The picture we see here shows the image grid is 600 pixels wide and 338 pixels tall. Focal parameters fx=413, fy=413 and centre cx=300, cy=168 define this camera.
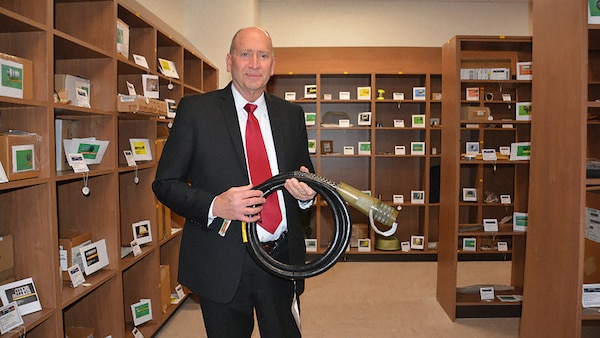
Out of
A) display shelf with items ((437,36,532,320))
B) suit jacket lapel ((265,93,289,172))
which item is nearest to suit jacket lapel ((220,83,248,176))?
suit jacket lapel ((265,93,289,172))

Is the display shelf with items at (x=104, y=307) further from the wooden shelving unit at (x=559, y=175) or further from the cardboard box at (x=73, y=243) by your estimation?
the wooden shelving unit at (x=559, y=175)

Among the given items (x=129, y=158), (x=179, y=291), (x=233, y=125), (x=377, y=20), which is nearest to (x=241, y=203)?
(x=233, y=125)

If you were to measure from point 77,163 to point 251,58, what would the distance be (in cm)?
124

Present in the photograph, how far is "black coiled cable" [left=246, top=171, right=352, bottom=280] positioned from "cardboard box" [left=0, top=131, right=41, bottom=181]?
1.04 metres

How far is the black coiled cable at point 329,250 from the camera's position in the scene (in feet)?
4.42

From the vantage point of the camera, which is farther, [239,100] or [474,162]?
[474,162]

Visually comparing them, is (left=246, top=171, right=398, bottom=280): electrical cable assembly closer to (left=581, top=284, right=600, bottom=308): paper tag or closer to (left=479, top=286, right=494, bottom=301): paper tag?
(left=581, top=284, right=600, bottom=308): paper tag

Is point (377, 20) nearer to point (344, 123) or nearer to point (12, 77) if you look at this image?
point (344, 123)

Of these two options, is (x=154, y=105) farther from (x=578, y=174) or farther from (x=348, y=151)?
(x=348, y=151)

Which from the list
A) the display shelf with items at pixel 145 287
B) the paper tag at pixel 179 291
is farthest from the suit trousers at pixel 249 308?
the paper tag at pixel 179 291

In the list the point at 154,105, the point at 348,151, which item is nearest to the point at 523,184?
the point at 348,151

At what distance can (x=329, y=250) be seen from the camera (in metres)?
1.45

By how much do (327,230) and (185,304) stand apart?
2446mm

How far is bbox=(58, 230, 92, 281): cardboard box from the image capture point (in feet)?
7.23
